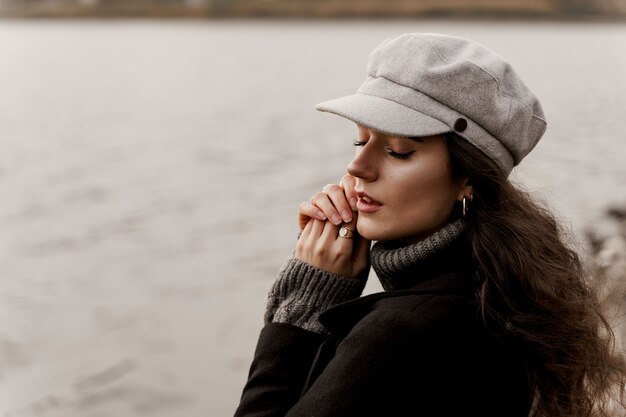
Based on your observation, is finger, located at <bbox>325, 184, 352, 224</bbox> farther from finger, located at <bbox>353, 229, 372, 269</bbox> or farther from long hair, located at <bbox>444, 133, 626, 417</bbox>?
long hair, located at <bbox>444, 133, 626, 417</bbox>

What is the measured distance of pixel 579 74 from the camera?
119 ft

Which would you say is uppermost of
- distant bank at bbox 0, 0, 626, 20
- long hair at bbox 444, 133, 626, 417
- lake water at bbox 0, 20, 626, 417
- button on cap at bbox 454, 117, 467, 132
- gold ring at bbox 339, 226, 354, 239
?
distant bank at bbox 0, 0, 626, 20

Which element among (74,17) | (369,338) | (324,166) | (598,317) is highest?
(74,17)

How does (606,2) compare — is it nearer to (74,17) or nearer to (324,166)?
(74,17)

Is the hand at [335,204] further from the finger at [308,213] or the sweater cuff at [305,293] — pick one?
the sweater cuff at [305,293]

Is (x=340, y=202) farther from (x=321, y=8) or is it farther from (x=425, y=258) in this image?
(x=321, y=8)

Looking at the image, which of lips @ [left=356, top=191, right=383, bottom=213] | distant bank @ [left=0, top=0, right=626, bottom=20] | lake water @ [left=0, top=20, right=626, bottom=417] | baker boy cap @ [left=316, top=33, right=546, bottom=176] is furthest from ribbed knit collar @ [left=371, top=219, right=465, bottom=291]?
distant bank @ [left=0, top=0, right=626, bottom=20]

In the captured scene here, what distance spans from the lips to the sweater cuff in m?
0.23

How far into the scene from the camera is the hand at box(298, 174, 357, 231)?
256 cm

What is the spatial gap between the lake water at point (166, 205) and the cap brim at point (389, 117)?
30.7 inches

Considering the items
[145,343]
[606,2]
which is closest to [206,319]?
[145,343]

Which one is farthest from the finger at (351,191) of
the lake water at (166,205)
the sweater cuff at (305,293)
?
the lake water at (166,205)

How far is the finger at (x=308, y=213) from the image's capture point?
262 cm

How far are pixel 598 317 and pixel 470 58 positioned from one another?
0.90 meters
